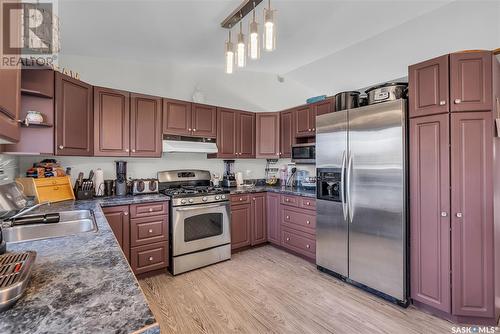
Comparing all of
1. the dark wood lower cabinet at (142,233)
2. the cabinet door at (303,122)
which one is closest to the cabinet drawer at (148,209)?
the dark wood lower cabinet at (142,233)

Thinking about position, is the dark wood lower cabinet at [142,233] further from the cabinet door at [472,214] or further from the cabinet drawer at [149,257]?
the cabinet door at [472,214]

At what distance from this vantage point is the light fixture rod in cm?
194

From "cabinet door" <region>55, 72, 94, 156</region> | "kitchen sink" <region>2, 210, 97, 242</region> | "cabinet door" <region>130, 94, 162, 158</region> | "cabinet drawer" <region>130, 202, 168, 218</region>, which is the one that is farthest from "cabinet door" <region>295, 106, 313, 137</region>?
"kitchen sink" <region>2, 210, 97, 242</region>

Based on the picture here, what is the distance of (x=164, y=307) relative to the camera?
2.17m

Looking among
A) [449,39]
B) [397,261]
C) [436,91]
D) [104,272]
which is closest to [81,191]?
[104,272]

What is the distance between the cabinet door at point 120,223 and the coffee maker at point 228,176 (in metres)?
1.63

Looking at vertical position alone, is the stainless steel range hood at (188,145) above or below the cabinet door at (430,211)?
above

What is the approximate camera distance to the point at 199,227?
9.82 feet

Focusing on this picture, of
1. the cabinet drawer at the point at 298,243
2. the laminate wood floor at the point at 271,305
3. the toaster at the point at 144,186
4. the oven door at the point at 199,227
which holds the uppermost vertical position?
the toaster at the point at 144,186

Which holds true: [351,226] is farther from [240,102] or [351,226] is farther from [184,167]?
[240,102]

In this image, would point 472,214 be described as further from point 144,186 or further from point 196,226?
point 144,186

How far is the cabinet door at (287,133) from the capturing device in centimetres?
372

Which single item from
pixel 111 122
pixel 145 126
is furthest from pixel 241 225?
pixel 111 122

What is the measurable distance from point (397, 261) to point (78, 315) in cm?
245
